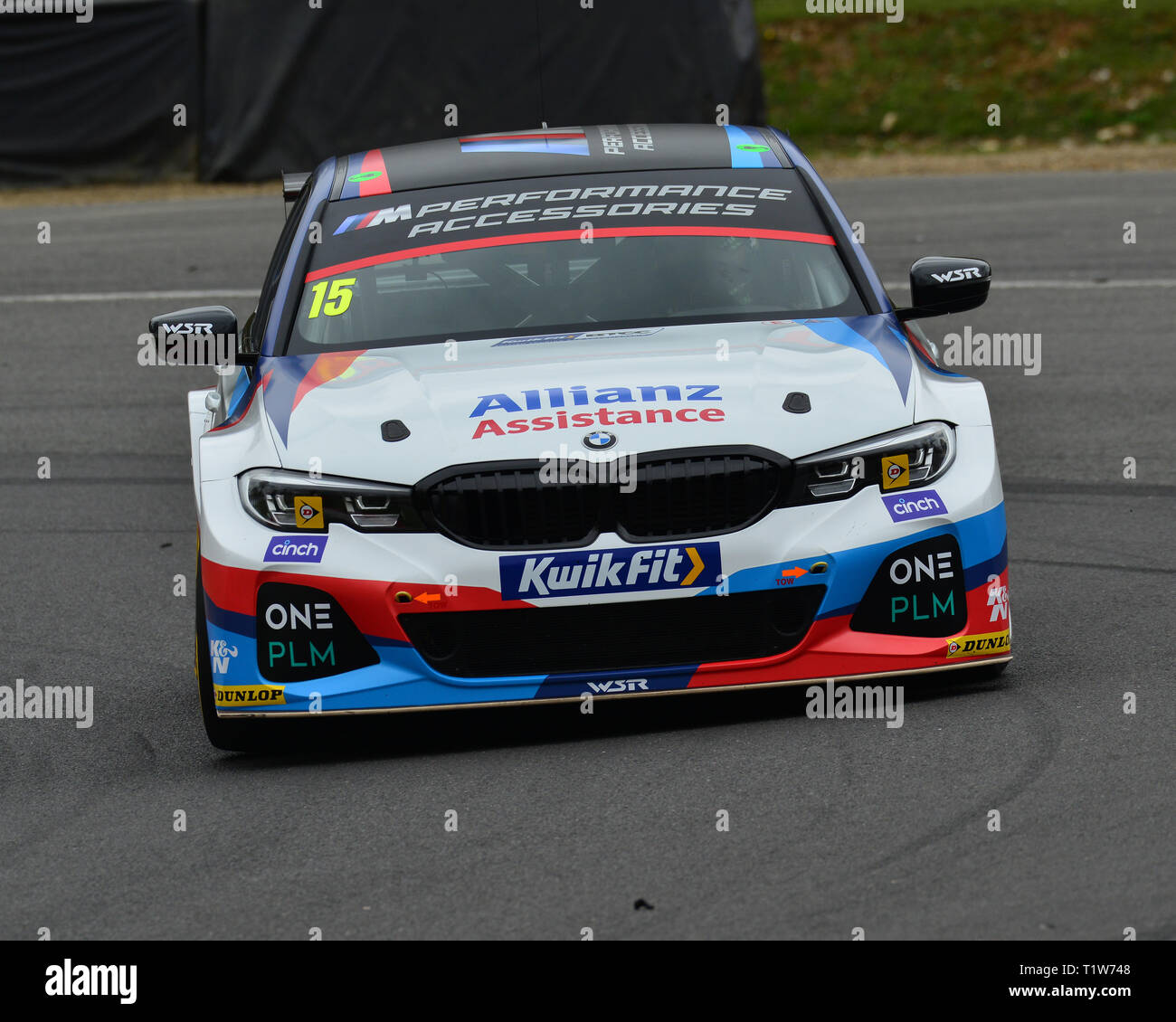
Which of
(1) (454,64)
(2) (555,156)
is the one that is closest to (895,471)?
(2) (555,156)

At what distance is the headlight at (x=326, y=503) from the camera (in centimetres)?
488

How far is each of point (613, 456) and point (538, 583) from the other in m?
0.37

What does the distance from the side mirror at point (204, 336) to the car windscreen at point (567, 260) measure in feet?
0.73

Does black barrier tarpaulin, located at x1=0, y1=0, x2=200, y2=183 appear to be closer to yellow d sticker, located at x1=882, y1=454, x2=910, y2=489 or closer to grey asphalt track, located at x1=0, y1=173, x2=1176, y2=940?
grey asphalt track, located at x1=0, y1=173, x2=1176, y2=940

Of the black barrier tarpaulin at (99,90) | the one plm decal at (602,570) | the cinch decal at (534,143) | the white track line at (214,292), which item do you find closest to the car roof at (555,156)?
the cinch decal at (534,143)

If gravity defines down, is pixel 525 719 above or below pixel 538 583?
below

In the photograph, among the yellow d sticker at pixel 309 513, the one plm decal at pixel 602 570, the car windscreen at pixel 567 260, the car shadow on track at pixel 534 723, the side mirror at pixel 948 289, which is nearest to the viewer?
the one plm decal at pixel 602 570

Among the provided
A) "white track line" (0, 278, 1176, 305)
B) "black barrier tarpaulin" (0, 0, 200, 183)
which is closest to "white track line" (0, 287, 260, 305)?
"white track line" (0, 278, 1176, 305)

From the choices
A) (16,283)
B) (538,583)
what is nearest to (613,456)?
(538,583)

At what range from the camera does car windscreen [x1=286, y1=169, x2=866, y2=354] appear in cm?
589

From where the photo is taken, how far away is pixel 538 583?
190 inches

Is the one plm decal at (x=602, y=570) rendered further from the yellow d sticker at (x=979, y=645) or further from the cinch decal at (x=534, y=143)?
the cinch decal at (x=534, y=143)
